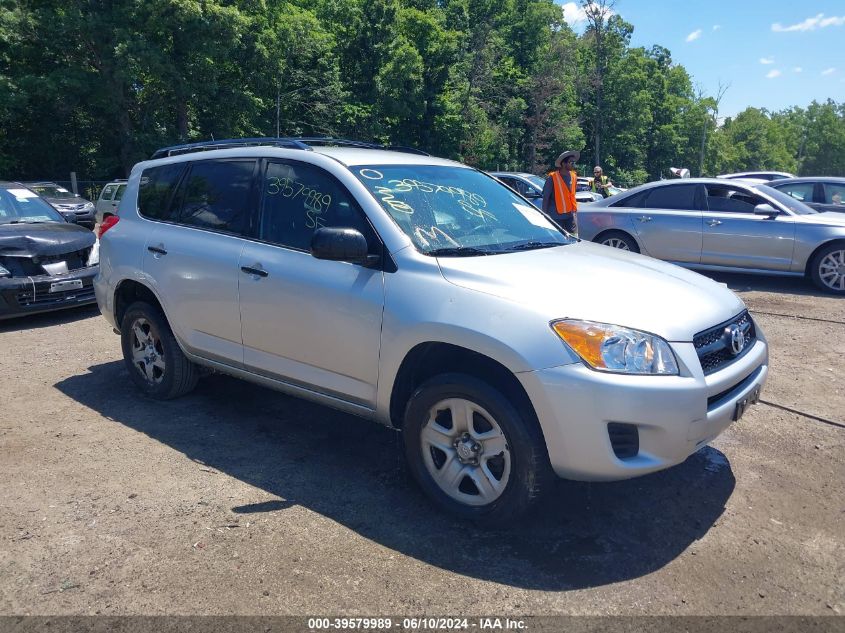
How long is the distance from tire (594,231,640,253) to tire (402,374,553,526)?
24.6 feet

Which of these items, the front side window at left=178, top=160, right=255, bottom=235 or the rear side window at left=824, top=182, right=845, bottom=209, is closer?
the front side window at left=178, top=160, right=255, bottom=235

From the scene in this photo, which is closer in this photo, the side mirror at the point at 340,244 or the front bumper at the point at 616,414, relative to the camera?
the front bumper at the point at 616,414

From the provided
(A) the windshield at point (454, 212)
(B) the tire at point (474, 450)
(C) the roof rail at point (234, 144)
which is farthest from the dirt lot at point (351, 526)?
(C) the roof rail at point (234, 144)

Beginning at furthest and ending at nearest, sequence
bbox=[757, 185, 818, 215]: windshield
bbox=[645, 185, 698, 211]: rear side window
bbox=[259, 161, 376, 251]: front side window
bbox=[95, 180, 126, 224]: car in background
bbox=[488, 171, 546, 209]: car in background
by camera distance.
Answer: bbox=[95, 180, 126, 224]: car in background
bbox=[488, 171, 546, 209]: car in background
bbox=[645, 185, 698, 211]: rear side window
bbox=[757, 185, 818, 215]: windshield
bbox=[259, 161, 376, 251]: front side window

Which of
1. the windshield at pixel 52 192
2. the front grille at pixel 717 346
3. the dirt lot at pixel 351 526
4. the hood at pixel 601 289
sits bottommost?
the dirt lot at pixel 351 526

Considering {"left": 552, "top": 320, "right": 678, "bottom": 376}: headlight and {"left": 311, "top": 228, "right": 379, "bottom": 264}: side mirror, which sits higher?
{"left": 311, "top": 228, "right": 379, "bottom": 264}: side mirror

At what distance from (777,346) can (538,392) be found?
178 inches

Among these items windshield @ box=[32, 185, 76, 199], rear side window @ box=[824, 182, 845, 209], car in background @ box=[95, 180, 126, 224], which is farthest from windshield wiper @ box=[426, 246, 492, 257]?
windshield @ box=[32, 185, 76, 199]

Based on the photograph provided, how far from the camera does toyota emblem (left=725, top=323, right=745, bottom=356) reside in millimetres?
3490

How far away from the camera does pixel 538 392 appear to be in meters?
3.05

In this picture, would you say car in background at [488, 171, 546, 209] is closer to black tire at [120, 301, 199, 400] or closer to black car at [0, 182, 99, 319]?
black car at [0, 182, 99, 319]

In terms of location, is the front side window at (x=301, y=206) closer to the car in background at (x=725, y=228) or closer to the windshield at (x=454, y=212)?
the windshield at (x=454, y=212)

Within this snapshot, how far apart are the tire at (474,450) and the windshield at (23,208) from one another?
7.35 m

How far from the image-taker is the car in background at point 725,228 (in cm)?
902
